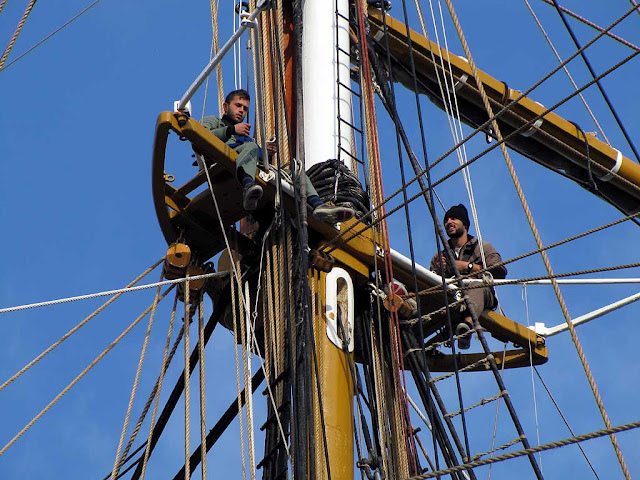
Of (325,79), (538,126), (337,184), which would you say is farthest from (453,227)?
(538,126)

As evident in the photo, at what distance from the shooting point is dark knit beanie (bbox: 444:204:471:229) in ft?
32.7

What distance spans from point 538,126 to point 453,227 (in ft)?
9.28

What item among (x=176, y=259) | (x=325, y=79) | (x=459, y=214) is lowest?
(x=176, y=259)

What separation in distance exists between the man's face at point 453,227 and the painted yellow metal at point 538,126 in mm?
2418

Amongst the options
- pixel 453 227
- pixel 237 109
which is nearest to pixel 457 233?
pixel 453 227

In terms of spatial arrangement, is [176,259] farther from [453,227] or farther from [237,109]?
[453,227]

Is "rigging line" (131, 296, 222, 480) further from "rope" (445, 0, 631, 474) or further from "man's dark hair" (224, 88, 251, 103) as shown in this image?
"rope" (445, 0, 631, 474)

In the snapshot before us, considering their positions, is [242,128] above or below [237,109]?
below

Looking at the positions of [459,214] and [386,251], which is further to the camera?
[459,214]

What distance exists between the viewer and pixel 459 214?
998 cm

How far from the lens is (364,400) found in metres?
8.84

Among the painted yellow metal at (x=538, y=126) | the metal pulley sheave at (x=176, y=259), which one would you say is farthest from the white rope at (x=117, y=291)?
the painted yellow metal at (x=538, y=126)

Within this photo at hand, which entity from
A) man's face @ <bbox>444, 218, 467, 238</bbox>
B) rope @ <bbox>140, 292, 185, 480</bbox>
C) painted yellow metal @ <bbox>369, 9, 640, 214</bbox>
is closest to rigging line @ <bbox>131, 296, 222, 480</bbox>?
rope @ <bbox>140, 292, 185, 480</bbox>

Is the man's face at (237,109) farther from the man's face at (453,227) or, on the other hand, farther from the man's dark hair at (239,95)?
the man's face at (453,227)
